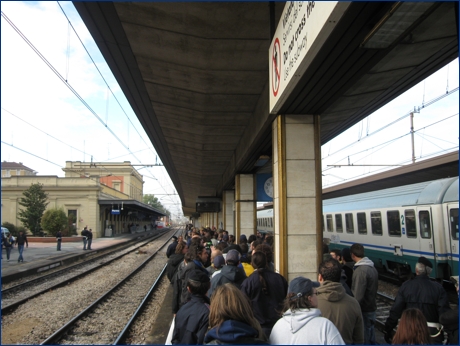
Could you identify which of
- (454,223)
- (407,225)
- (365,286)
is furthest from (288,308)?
(407,225)

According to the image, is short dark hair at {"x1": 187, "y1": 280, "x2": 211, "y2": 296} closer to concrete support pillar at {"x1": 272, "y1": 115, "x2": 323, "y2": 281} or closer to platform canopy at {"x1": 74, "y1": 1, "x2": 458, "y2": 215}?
platform canopy at {"x1": 74, "y1": 1, "x2": 458, "y2": 215}

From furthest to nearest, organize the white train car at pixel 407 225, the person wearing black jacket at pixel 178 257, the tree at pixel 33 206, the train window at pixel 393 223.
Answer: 1. the tree at pixel 33 206
2. the train window at pixel 393 223
3. the white train car at pixel 407 225
4. the person wearing black jacket at pixel 178 257

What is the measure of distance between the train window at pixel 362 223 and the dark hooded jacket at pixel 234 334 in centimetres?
1449

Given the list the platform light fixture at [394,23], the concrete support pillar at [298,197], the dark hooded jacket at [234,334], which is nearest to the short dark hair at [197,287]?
the dark hooded jacket at [234,334]

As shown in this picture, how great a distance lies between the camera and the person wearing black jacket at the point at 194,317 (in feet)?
10.9

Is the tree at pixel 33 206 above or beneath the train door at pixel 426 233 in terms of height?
above

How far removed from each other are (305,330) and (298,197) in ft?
17.0

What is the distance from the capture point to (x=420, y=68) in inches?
287

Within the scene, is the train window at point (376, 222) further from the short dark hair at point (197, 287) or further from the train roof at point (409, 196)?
the short dark hair at point (197, 287)

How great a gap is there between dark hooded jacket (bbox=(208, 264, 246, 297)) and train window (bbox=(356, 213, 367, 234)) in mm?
12291

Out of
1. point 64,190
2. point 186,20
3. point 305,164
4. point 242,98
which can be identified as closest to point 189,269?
point 305,164

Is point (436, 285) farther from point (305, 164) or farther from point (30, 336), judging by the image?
point (30, 336)

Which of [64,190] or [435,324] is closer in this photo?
[435,324]

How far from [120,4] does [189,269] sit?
169 inches
